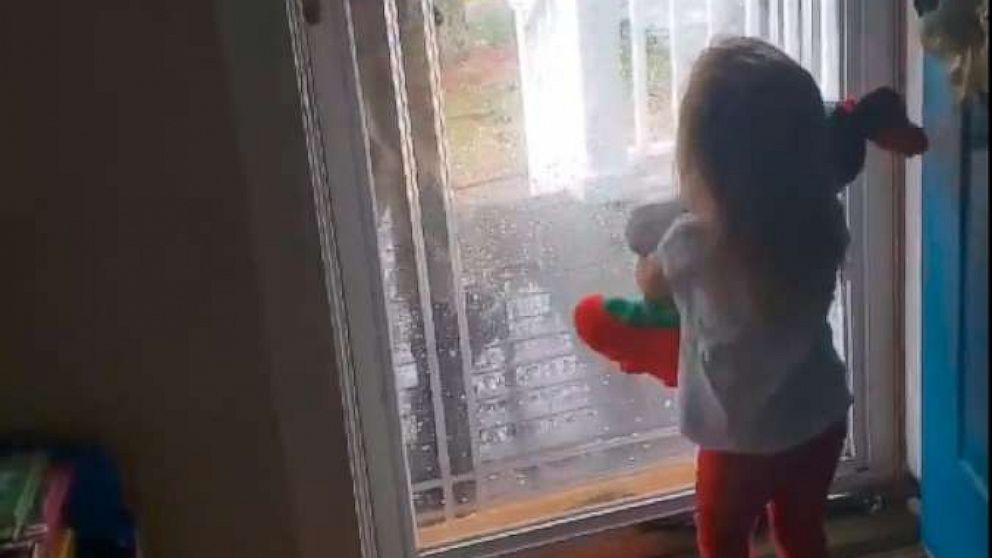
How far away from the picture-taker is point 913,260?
6.09 feet

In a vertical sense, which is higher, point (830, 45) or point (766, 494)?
point (830, 45)

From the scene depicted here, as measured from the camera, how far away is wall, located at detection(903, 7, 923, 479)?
175 centimetres

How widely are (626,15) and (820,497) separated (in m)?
0.60

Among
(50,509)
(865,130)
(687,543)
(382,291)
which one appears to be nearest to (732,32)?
(865,130)

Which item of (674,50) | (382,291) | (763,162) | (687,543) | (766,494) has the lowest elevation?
(687,543)

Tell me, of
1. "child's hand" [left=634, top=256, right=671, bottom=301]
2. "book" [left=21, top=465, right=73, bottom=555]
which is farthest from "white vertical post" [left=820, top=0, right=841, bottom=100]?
"book" [left=21, top=465, right=73, bottom=555]

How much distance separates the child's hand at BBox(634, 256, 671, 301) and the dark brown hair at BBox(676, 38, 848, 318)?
10 cm

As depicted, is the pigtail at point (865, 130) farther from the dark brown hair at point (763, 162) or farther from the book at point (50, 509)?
the book at point (50, 509)

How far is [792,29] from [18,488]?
103cm

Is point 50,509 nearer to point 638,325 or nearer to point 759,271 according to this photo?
point 638,325

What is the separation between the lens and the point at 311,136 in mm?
1605

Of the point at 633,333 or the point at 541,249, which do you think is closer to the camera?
the point at 633,333

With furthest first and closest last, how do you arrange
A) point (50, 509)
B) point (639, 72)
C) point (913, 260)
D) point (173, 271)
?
1. point (913, 260)
2. point (639, 72)
3. point (173, 271)
4. point (50, 509)

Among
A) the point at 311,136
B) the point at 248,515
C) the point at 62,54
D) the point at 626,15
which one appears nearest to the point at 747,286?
the point at 626,15
